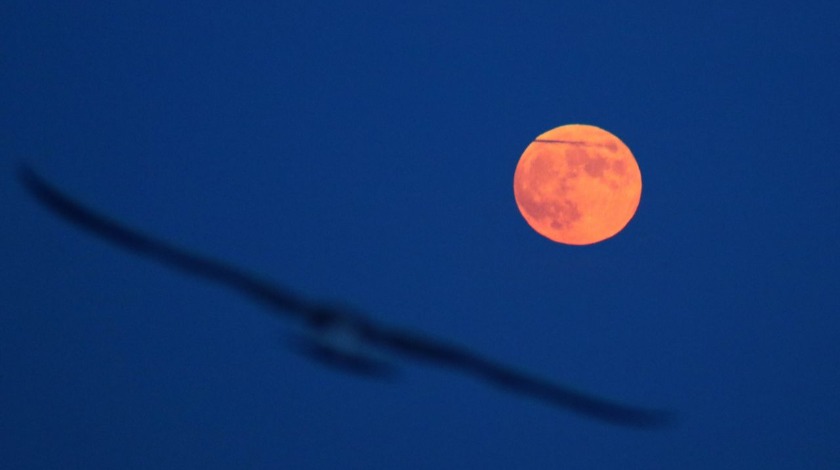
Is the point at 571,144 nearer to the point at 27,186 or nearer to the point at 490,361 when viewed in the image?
the point at 490,361

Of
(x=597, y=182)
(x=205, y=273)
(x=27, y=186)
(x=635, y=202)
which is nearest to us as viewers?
(x=27, y=186)

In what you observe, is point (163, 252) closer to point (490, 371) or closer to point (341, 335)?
point (341, 335)

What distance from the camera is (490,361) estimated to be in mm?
11531

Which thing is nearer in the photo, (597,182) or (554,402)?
(554,402)

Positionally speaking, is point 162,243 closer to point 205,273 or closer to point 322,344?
point 205,273

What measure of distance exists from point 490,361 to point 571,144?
401 inches

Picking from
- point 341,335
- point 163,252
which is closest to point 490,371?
point 341,335

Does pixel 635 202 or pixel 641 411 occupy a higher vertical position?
pixel 635 202

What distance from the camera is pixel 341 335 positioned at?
35.8 ft

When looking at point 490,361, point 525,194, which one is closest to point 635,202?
point 525,194

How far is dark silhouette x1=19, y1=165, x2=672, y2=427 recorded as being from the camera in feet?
34.4

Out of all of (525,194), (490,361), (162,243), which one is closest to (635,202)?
(525,194)

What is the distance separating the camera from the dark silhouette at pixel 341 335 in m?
10.5

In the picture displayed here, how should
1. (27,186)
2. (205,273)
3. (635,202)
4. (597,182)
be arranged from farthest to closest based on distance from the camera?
Result: (635,202), (597,182), (205,273), (27,186)
